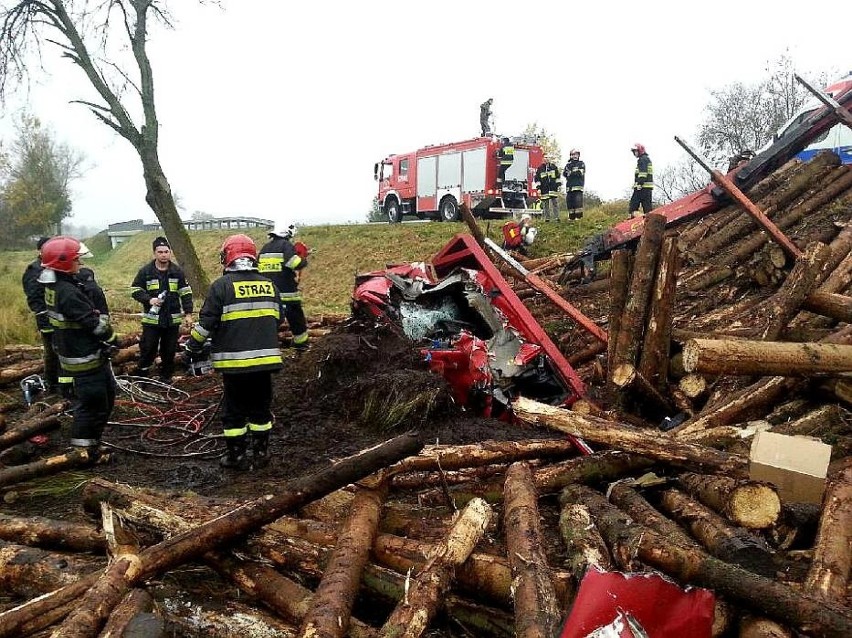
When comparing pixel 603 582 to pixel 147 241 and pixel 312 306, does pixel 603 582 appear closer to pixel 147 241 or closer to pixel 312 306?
pixel 312 306

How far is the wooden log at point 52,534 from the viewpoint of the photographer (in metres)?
2.81

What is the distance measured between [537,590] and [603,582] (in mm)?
290

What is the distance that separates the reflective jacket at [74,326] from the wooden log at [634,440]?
3477mm

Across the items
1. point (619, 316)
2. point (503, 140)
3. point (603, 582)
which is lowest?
point (603, 582)

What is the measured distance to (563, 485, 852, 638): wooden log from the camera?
6.22 feet

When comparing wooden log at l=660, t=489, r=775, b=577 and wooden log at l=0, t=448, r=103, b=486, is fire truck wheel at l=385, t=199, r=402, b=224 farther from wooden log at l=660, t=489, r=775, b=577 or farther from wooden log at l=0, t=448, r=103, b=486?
wooden log at l=660, t=489, r=775, b=577

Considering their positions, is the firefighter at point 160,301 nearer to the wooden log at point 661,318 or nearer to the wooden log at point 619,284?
the wooden log at point 619,284

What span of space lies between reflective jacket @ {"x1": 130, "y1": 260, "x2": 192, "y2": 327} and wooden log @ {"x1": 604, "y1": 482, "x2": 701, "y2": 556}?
552cm

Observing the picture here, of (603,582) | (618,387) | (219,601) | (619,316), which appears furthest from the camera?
(619,316)

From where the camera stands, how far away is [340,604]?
2.15 meters

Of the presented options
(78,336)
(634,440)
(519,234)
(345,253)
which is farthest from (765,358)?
(345,253)

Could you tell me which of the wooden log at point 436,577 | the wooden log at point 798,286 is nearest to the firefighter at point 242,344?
the wooden log at point 436,577

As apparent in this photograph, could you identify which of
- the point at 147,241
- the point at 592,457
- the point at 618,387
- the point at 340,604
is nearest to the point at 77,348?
the point at 340,604

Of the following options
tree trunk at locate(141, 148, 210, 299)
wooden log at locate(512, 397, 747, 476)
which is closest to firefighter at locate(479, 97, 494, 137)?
tree trunk at locate(141, 148, 210, 299)
